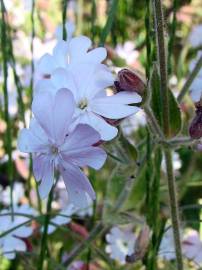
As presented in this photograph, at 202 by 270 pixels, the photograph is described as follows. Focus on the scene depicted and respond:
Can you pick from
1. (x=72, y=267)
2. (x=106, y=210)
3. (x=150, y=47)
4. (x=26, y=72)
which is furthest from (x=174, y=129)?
(x=26, y=72)

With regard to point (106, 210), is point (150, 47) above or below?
above

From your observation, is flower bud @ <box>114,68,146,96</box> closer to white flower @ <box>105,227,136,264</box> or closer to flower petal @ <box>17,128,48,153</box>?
flower petal @ <box>17,128,48,153</box>

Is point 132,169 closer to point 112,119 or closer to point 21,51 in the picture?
point 112,119

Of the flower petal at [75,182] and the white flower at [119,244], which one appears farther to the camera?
the white flower at [119,244]

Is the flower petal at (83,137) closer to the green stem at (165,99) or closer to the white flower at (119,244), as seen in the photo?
the green stem at (165,99)

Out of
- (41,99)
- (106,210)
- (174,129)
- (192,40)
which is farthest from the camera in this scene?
(192,40)

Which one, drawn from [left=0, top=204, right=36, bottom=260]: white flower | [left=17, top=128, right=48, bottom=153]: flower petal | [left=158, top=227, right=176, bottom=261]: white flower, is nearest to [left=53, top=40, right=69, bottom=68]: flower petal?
[left=17, top=128, right=48, bottom=153]: flower petal

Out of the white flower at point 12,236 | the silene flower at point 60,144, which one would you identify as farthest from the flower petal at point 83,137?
the white flower at point 12,236

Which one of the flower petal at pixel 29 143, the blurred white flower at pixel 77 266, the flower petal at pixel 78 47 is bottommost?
the blurred white flower at pixel 77 266
